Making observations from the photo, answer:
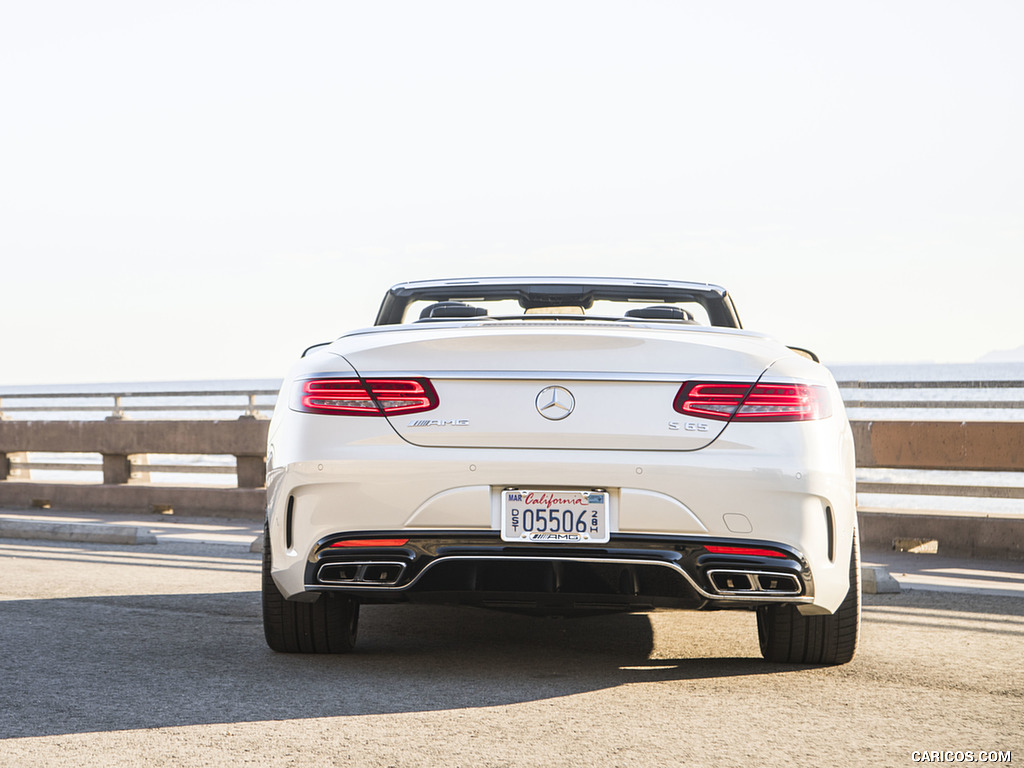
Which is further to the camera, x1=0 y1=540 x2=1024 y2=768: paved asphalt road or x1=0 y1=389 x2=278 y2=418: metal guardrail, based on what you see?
x1=0 y1=389 x2=278 y2=418: metal guardrail

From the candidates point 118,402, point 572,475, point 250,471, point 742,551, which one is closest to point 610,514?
point 572,475

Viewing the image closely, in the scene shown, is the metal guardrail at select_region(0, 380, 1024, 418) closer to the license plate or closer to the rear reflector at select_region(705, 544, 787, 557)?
the rear reflector at select_region(705, 544, 787, 557)

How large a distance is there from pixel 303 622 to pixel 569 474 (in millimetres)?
1362

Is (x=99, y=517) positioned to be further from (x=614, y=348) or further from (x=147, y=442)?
(x=614, y=348)

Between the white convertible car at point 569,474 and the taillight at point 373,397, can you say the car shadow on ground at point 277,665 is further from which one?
the taillight at point 373,397

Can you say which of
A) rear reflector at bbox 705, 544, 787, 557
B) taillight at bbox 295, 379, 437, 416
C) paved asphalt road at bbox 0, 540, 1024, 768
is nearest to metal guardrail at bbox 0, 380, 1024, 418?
paved asphalt road at bbox 0, 540, 1024, 768

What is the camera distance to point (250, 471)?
13586 mm

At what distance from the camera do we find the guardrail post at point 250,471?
1349cm

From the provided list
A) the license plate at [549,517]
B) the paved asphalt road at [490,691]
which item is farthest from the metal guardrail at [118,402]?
the license plate at [549,517]

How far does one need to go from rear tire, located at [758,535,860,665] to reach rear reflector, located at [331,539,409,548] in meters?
1.39

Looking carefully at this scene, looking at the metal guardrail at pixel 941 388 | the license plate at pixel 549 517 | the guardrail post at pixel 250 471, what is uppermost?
the license plate at pixel 549 517

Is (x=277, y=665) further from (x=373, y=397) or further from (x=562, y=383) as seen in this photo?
(x=562, y=383)

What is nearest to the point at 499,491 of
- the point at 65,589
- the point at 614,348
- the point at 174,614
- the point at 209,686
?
the point at 614,348

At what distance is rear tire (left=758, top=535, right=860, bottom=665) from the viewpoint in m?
4.67
